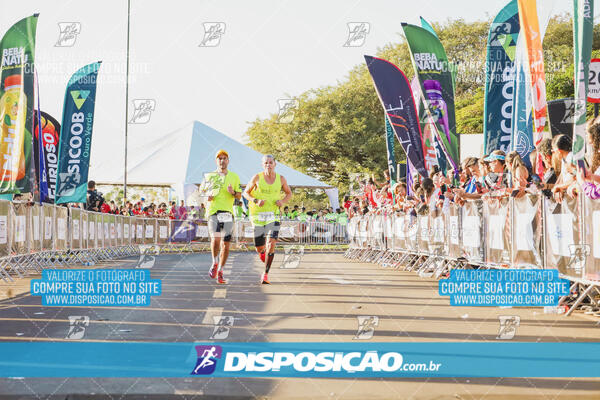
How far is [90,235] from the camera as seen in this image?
20078 millimetres

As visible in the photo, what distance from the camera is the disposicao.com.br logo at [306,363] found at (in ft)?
16.4

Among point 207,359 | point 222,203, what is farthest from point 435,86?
point 207,359

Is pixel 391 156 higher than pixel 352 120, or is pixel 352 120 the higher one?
pixel 352 120

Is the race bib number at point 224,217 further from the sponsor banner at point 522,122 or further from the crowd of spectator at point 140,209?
the crowd of spectator at point 140,209

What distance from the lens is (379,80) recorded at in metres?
19.7

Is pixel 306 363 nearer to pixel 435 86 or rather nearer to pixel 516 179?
pixel 516 179

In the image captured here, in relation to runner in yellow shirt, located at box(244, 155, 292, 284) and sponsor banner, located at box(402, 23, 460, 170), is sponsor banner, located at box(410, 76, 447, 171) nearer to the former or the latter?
sponsor banner, located at box(402, 23, 460, 170)

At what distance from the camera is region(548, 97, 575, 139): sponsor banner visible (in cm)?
2023

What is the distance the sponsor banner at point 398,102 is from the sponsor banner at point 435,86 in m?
1.87

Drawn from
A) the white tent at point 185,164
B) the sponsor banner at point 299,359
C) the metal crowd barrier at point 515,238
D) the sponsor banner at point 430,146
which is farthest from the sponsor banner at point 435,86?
the white tent at point 185,164

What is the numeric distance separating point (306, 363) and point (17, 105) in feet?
39.1

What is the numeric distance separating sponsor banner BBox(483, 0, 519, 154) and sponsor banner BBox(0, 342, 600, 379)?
8.76 meters

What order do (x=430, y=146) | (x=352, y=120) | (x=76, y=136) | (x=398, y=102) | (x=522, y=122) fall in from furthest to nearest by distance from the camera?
1. (x=352, y=120)
2. (x=76, y=136)
3. (x=398, y=102)
4. (x=430, y=146)
5. (x=522, y=122)

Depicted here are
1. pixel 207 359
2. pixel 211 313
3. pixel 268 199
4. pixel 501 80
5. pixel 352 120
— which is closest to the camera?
pixel 207 359
